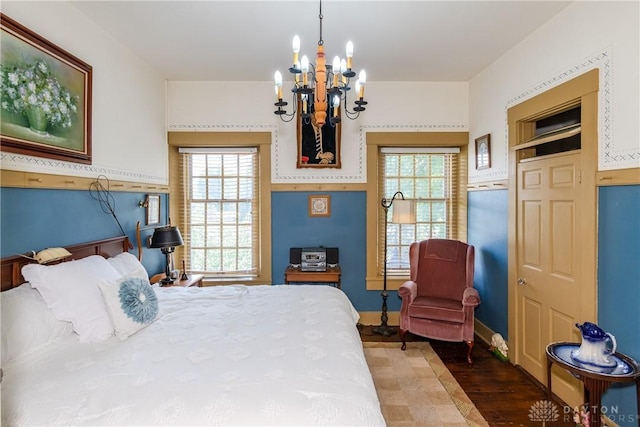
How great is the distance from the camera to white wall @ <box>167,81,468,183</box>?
4004mm

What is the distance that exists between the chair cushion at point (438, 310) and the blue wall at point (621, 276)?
3.77 feet

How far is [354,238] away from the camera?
412 centimetres

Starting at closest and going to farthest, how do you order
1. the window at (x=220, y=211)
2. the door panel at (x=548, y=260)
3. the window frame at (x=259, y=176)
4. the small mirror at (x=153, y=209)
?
the door panel at (x=548, y=260)
the small mirror at (x=153, y=209)
the window frame at (x=259, y=176)
the window at (x=220, y=211)

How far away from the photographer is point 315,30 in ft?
9.18

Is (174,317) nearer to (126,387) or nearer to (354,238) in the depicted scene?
(126,387)

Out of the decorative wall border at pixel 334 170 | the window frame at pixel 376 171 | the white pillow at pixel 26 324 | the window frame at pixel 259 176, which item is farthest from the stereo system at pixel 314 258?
the white pillow at pixel 26 324

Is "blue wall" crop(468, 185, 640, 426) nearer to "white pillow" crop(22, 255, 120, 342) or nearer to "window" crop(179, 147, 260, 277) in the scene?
"white pillow" crop(22, 255, 120, 342)

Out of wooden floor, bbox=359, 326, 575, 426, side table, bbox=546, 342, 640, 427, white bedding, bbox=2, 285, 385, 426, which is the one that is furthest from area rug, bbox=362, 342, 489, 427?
white bedding, bbox=2, 285, 385, 426

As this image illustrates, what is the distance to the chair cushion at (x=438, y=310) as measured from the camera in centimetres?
317

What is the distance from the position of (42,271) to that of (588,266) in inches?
136

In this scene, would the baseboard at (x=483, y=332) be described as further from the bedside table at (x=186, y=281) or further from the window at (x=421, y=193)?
the bedside table at (x=186, y=281)

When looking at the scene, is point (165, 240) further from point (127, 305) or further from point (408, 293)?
point (408, 293)

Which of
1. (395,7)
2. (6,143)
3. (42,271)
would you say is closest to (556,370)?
(395,7)

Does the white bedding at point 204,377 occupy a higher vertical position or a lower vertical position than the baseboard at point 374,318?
higher
